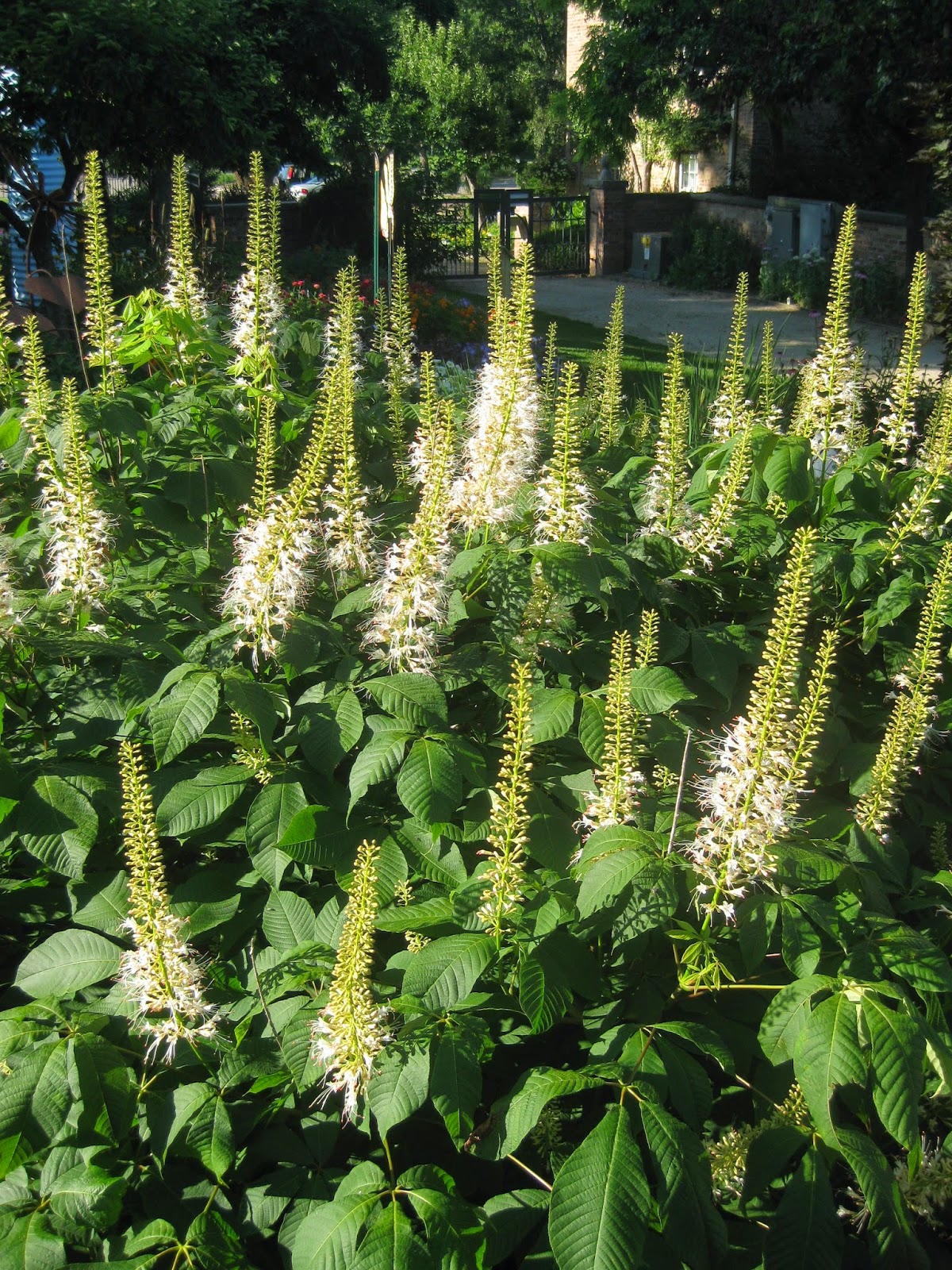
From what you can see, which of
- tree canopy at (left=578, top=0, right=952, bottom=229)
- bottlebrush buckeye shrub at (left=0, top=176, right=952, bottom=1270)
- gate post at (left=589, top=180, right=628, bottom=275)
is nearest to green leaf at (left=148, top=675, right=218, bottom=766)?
bottlebrush buckeye shrub at (left=0, top=176, right=952, bottom=1270)

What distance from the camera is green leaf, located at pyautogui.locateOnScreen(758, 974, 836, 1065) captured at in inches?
78.7

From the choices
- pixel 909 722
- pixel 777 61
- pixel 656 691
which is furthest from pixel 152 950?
pixel 777 61

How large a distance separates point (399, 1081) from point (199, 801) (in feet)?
2.40

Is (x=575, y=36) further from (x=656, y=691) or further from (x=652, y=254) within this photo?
(x=656, y=691)

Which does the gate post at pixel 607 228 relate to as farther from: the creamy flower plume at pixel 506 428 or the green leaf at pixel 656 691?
the green leaf at pixel 656 691

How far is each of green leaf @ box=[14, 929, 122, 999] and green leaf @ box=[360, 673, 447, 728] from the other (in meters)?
0.76

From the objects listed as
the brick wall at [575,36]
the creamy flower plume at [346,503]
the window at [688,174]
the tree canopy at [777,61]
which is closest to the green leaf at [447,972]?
the creamy flower plume at [346,503]

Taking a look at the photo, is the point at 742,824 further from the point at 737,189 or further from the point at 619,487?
the point at 737,189

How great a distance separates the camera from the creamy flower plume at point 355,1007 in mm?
1866

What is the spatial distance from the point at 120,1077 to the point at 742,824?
1244 millimetres

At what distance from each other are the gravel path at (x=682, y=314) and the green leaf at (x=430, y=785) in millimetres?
11795

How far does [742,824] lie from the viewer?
2.06m

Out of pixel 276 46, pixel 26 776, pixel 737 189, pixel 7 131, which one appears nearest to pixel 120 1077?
pixel 26 776

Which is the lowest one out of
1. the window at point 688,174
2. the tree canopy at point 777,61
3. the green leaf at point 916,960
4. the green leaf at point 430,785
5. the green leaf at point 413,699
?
the green leaf at point 916,960
